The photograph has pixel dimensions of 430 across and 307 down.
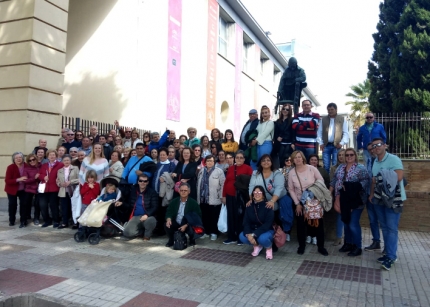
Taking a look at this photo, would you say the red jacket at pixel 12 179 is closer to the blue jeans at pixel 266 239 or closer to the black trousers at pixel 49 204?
the black trousers at pixel 49 204

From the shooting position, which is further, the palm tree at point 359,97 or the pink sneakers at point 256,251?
the palm tree at point 359,97

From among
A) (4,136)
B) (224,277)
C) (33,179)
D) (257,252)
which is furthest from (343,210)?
(4,136)

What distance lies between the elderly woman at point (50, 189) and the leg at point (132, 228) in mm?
2379

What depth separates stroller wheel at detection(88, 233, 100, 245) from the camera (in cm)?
712

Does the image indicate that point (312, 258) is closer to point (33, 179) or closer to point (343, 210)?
point (343, 210)

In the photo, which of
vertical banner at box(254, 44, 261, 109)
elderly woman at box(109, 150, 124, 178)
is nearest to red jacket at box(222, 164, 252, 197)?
elderly woman at box(109, 150, 124, 178)

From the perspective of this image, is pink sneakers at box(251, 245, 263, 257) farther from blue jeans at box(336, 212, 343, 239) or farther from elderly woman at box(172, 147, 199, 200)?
elderly woman at box(172, 147, 199, 200)

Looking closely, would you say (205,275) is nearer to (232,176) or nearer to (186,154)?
(232,176)

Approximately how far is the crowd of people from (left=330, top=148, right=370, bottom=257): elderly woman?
2 cm

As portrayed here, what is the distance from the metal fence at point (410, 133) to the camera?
51.3ft

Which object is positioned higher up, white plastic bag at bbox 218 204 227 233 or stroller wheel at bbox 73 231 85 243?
white plastic bag at bbox 218 204 227 233

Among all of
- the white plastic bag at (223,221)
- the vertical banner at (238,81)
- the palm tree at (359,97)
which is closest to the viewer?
the white plastic bag at (223,221)

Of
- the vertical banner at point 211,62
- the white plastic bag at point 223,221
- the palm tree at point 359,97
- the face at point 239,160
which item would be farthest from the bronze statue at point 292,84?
the palm tree at point 359,97

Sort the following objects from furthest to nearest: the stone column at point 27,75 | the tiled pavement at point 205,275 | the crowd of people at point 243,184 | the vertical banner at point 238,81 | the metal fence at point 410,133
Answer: the vertical banner at point 238,81 < the metal fence at point 410,133 < the stone column at point 27,75 < the crowd of people at point 243,184 < the tiled pavement at point 205,275
